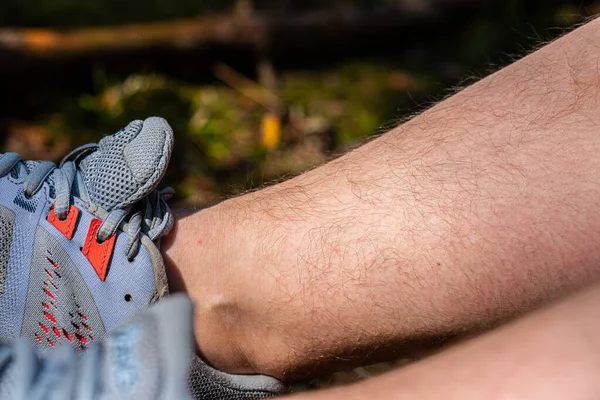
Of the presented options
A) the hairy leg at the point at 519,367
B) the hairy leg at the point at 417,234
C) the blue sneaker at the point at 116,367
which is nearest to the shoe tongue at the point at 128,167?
the hairy leg at the point at 417,234

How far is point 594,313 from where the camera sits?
660 mm

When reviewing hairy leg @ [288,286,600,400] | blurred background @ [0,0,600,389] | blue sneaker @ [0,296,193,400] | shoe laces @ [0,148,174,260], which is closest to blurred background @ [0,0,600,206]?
blurred background @ [0,0,600,389]

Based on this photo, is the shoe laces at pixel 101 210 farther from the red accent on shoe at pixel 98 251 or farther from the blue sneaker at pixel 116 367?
the blue sneaker at pixel 116 367

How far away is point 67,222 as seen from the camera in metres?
1.10

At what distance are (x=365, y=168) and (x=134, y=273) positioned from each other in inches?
15.7

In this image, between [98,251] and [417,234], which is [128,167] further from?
[417,234]

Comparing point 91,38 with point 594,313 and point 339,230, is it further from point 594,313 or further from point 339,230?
point 594,313

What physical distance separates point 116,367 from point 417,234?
468 mm

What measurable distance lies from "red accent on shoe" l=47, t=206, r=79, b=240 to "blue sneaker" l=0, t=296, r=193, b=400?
314 millimetres

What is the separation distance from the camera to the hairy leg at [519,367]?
620mm

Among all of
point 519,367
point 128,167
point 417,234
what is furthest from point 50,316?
point 519,367

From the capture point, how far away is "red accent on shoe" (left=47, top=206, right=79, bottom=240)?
1.09 m

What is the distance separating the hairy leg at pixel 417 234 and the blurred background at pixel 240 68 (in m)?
0.73

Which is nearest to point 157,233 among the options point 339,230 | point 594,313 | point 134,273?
point 134,273
